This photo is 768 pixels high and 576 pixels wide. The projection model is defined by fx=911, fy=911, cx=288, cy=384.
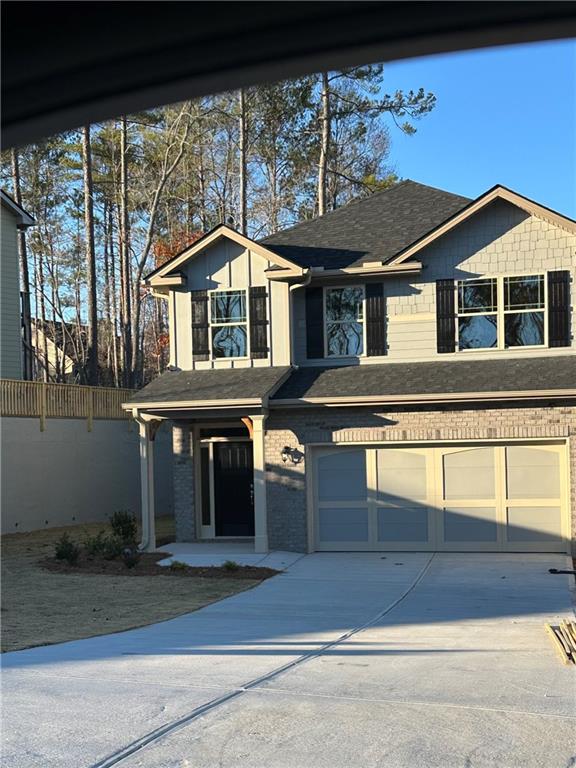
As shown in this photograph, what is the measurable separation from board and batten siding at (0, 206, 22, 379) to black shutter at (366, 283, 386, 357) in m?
11.8

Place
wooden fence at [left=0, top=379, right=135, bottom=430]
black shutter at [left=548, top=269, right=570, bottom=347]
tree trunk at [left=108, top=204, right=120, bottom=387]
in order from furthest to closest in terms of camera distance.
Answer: tree trunk at [left=108, top=204, right=120, bottom=387] < wooden fence at [left=0, top=379, right=135, bottom=430] < black shutter at [left=548, top=269, right=570, bottom=347]

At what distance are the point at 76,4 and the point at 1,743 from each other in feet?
19.0

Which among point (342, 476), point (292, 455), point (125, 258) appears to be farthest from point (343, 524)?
point (125, 258)

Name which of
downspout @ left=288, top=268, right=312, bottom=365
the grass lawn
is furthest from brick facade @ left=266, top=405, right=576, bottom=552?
the grass lawn

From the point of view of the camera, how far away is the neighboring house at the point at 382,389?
16.7 metres

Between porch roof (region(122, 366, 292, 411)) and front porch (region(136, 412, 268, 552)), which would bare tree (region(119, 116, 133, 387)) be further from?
porch roof (region(122, 366, 292, 411))

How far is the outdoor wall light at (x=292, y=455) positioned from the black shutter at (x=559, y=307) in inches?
205

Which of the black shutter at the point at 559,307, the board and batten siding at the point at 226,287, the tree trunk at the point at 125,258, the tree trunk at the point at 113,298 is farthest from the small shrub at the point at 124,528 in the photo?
the tree trunk at the point at 113,298

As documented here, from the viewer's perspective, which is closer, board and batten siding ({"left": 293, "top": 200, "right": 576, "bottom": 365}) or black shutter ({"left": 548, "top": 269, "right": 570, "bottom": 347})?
black shutter ({"left": 548, "top": 269, "right": 570, "bottom": 347})

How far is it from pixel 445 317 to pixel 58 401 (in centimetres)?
1067

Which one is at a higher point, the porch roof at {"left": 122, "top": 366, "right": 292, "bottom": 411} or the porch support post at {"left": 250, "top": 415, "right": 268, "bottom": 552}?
the porch roof at {"left": 122, "top": 366, "right": 292, "bottom": 411}

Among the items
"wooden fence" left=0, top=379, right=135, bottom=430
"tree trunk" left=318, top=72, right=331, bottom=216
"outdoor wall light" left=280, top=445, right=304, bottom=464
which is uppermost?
"tree trunk" left=318, top=72, right=331, bottom=216

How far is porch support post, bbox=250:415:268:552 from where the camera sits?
56.1 feet

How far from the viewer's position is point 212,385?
17953mm
